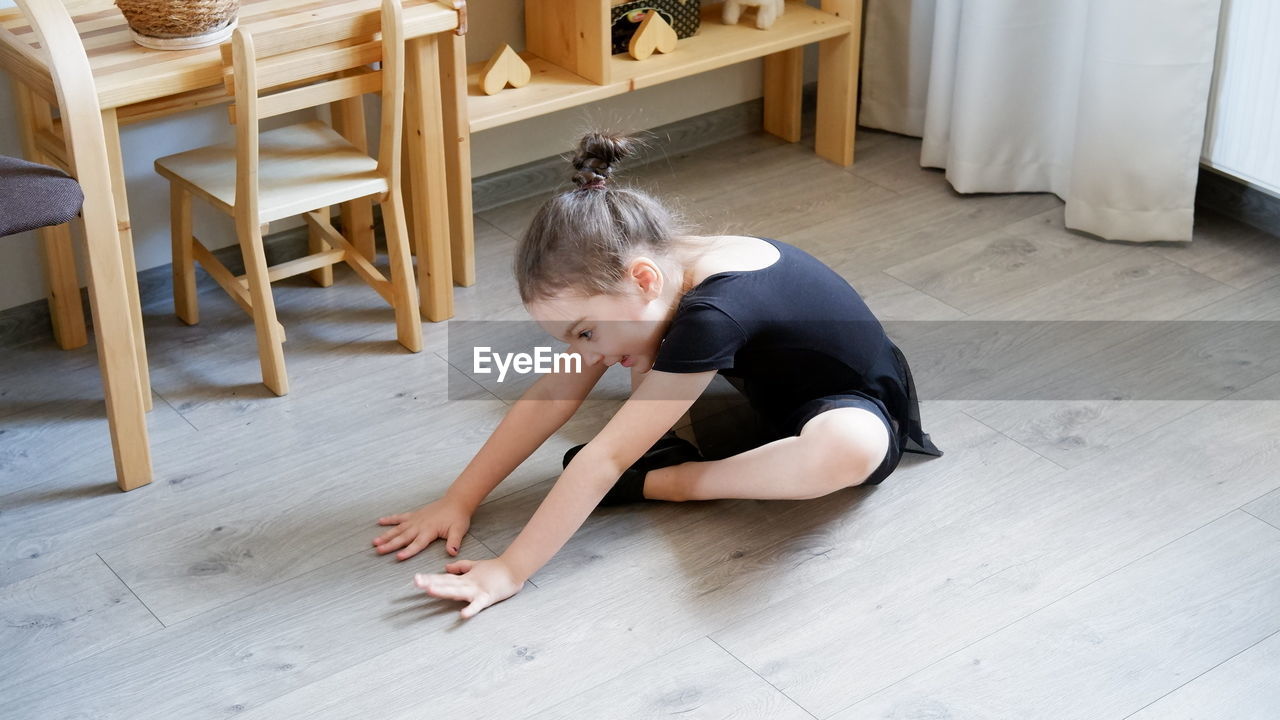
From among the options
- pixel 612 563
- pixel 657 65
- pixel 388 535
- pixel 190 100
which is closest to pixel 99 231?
pixel 190 100

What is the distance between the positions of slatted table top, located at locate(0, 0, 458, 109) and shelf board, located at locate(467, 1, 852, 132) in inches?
11.2

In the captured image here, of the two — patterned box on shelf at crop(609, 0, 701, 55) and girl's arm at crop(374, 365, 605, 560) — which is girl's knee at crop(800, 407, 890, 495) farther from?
patterned box on shelf at crop(609, 0, 701, 55)

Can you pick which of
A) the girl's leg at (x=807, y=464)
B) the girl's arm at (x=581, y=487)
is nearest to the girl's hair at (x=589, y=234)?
the girl's arm at (x=581, y=487)

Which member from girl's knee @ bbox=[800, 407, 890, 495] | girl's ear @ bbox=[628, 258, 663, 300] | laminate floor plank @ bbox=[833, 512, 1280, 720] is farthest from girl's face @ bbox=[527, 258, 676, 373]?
laminate floor plank @ bbox=[833, 512, 1280, 720]

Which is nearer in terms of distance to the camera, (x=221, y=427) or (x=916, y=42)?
(x=221, y=427)

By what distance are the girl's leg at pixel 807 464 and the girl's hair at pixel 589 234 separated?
0.93ft

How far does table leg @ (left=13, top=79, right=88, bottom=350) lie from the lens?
5.83 ft

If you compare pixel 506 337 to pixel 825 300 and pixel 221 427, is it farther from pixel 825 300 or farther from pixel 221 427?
pixel 825 300

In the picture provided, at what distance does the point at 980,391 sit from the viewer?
183 centimetres

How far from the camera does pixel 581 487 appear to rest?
1443mm

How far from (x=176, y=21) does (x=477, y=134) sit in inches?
29.7

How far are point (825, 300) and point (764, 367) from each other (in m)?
0.11

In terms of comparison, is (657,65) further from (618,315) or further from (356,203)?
(618,315)

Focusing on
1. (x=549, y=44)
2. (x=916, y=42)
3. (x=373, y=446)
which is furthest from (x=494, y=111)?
(x=916, y=42)
